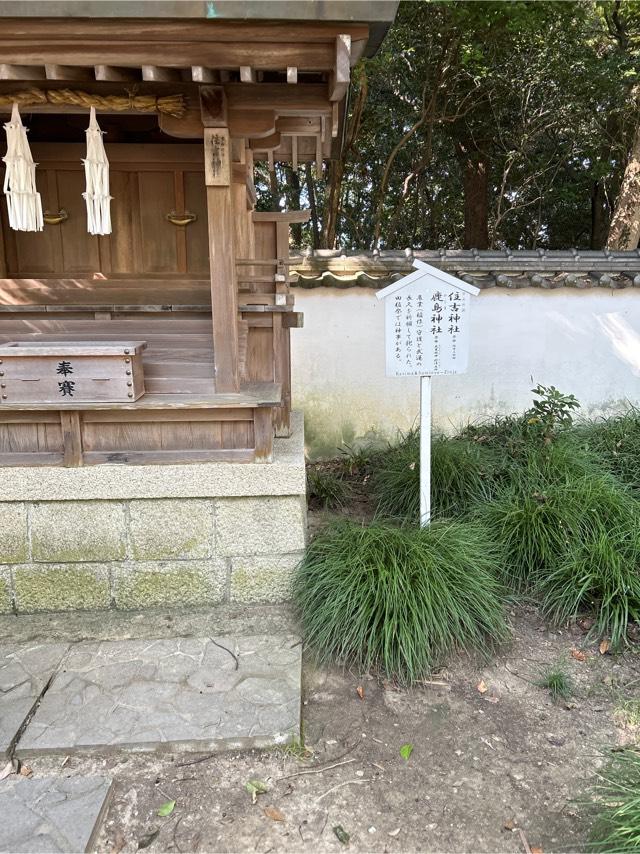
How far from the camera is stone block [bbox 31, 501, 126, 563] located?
12.9ft

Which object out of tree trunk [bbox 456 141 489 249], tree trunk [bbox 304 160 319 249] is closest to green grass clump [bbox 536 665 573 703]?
tree trunk [bbox 456 141 489 249]

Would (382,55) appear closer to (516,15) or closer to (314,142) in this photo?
(516,15)

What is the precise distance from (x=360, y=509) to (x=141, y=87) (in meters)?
3.86

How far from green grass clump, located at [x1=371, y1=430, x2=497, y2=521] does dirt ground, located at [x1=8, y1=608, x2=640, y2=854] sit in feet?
5.52

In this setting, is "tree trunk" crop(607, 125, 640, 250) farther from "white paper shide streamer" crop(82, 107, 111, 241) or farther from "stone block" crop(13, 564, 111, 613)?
"stone block" crop(13, 564, 111, 613)

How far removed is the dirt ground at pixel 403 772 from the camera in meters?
2.47

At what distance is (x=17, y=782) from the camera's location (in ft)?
8.98

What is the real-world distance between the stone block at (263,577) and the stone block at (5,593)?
1453 millimetres

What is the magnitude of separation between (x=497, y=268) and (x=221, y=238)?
4542mm

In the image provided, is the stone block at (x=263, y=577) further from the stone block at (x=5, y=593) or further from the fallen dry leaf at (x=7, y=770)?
the fallen dry leaf at (x=7, y=770)

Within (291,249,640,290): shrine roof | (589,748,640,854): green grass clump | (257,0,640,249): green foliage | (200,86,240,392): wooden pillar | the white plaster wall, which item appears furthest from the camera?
(257,0,640,249): green foliage

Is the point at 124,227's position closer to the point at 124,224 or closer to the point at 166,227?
the point at 124,224

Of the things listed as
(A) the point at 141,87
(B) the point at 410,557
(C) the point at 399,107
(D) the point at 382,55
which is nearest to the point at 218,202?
(A) the point at 141,87

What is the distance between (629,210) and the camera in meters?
8.77
